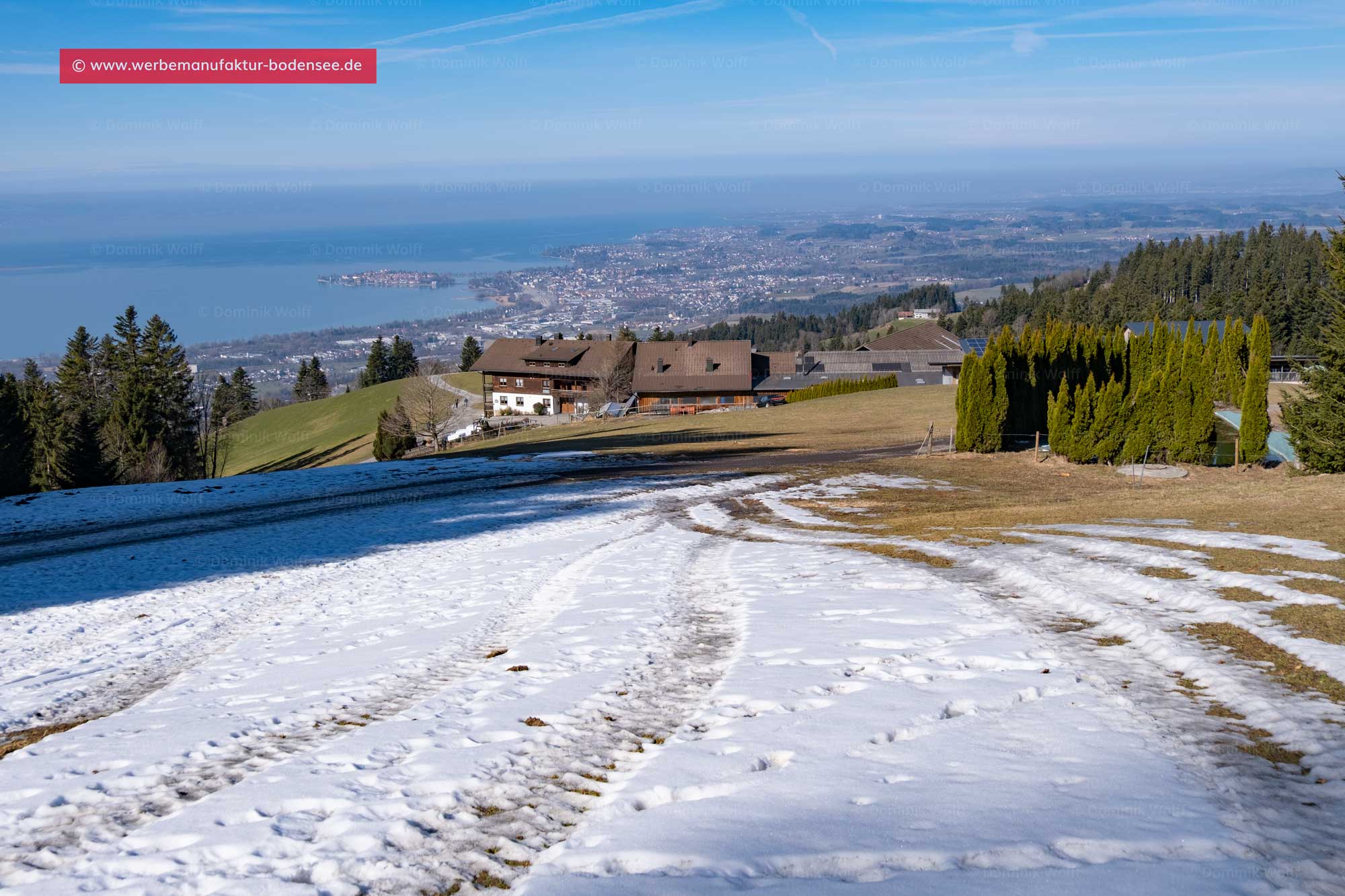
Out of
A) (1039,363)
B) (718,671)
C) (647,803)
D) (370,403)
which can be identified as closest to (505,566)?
(718,671)

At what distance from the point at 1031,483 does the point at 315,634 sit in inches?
842

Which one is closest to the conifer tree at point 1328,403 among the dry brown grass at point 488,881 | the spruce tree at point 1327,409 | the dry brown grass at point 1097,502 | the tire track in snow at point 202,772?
the spruce tree at point 1327,409

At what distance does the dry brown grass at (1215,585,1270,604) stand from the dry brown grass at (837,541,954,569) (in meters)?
4.12

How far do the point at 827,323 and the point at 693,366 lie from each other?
10624cm

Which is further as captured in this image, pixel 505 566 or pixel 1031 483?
pixel 1031 483

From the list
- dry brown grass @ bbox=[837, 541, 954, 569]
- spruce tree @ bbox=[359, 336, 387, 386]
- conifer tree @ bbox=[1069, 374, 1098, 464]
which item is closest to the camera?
dry brown grass @ bbox=[837, 541, 954, 569]

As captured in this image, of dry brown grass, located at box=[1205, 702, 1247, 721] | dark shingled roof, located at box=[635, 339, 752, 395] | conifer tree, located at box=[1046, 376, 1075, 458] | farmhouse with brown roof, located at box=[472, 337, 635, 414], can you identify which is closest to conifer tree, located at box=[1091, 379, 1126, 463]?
conifer tree, located at box=[1046, 376, 1075, 458]

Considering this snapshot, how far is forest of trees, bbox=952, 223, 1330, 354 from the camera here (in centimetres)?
10825

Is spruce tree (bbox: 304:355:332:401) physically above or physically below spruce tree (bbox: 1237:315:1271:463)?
below

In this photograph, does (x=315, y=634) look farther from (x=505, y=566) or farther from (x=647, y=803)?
(x=647, y=803)

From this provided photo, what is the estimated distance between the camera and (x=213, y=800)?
6.77m

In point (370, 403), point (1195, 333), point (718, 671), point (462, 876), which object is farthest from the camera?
point (370, 403)

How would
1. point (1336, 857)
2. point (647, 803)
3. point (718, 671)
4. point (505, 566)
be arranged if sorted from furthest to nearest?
point (505, 566)
point (718, 671)
point (647, 803)
point (1336, 857)

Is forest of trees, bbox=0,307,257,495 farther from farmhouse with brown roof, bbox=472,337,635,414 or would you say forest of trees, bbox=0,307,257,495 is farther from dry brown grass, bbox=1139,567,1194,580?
dry brown grass, bbox=1139,567,1194,580
